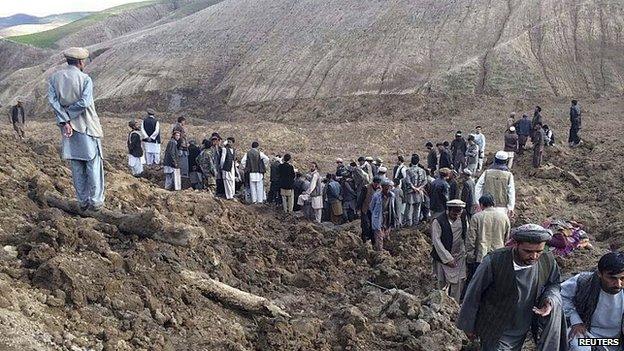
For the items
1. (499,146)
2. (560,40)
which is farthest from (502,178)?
(560,40)

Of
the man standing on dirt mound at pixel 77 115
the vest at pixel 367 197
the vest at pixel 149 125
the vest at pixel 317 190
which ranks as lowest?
the vest at pixel 317 190

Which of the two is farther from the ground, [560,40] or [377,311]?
[560,40]

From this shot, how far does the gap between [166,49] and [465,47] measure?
67.0 feet

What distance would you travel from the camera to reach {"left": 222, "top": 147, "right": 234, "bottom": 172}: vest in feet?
42.8

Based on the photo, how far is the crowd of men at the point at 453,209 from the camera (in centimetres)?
426

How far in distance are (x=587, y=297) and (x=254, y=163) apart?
9.79 meters

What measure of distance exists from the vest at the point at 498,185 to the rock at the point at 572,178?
747 centimetres

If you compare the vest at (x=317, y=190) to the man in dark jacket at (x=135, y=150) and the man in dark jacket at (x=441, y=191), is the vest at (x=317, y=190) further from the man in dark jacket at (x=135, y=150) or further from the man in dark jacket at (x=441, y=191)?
the man in dark jacket at (x=135, y=150)

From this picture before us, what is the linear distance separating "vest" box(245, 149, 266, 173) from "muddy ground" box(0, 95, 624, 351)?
0.86 metres

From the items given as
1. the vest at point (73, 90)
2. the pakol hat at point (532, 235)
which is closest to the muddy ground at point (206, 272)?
the vest at point (73, 90)

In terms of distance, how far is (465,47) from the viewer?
30.5 m

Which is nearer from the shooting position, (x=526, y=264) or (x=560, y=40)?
(x=526, y=264)

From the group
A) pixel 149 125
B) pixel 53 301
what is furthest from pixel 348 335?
pixel 149 125

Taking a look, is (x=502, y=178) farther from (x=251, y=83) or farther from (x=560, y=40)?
(x=251, y=83)
